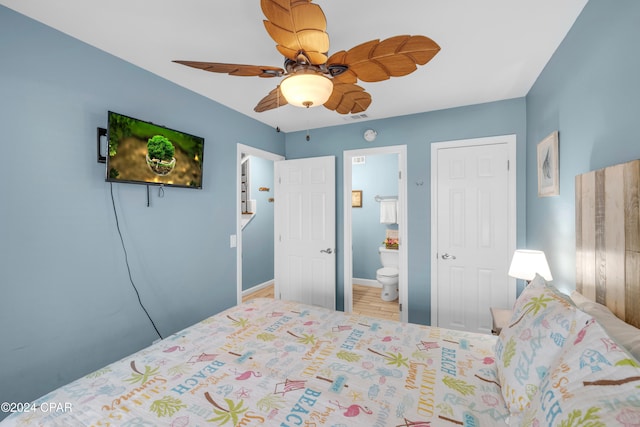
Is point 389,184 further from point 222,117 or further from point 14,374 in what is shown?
point 14,374

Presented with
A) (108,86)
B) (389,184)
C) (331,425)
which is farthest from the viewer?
(389,184)

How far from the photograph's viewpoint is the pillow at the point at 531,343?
2.99 feet

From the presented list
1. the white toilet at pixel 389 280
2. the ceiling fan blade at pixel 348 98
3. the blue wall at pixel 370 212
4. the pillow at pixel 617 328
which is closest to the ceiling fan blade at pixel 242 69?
the ceiling fan blade at pixel 348 98

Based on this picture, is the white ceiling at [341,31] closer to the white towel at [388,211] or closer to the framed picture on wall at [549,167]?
the framed picture on wall at [549,167]

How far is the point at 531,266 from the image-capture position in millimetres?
1936

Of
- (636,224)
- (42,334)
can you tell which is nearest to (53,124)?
(42,334)

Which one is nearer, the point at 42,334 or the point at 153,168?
the point at 42,334

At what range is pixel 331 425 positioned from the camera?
0.99 m

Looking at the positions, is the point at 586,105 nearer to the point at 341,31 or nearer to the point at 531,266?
the point at 531,266

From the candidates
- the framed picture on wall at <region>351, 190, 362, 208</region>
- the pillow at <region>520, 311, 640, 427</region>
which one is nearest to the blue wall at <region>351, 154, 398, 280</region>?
the framed picture on wall at <region>351, 190, 362, 208</region>

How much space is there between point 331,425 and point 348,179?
2.73 metres

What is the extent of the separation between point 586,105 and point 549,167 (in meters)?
0.63

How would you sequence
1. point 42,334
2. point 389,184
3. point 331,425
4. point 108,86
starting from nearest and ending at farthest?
point 331,425 < point 42,334 < point 108,86 < point 389,184

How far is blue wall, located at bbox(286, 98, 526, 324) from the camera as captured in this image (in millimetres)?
2703
